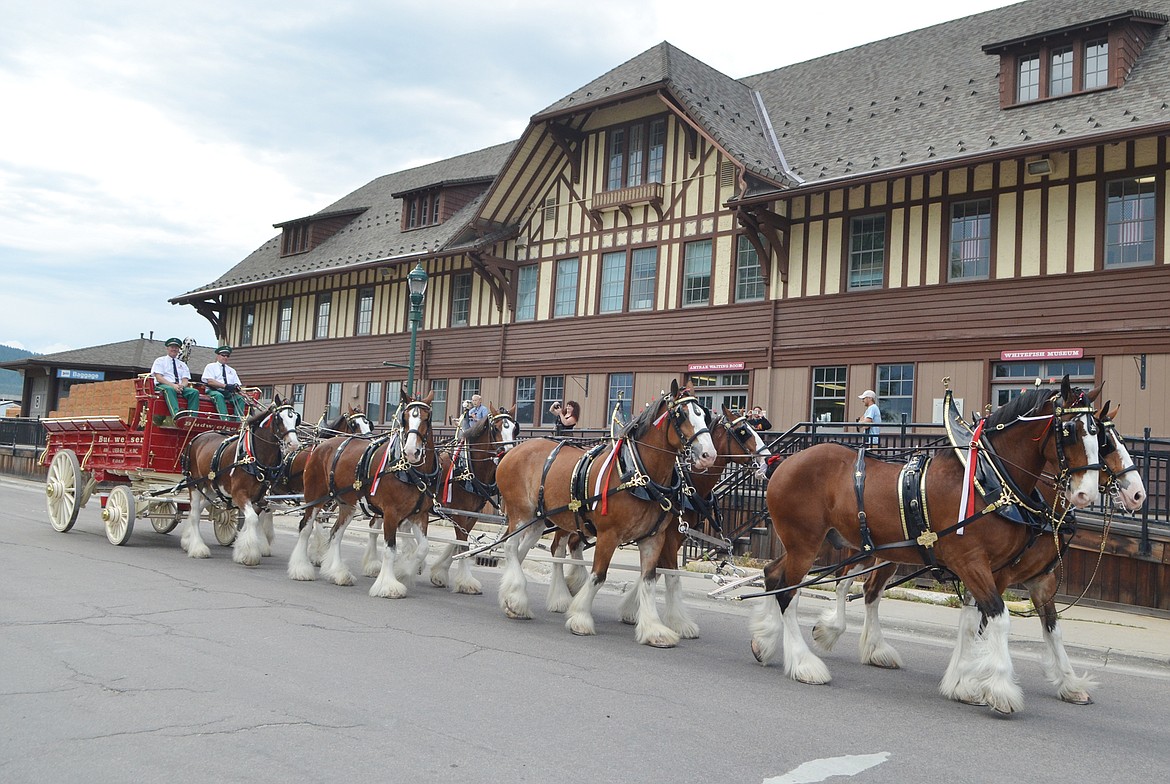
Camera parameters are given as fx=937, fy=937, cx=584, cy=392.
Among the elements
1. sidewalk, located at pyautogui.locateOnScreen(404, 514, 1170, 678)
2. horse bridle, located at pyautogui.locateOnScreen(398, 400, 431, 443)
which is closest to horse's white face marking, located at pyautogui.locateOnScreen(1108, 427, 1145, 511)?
sidewalk, located at pyautogui.locateOnScreen(404, 514, 1170, 678)

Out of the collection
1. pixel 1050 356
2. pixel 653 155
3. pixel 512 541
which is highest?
pixel 653 155

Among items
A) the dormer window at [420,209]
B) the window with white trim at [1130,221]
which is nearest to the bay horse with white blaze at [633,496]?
the window with white trim at [1130,221]

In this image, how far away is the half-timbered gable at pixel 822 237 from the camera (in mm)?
16297

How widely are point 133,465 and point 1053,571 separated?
12.2 metres

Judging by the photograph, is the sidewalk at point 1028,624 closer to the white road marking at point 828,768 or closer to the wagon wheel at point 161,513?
the white road marking at point 828,768

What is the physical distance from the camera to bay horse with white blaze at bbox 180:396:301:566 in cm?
1248

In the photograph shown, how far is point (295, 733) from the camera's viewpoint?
518 centimetres

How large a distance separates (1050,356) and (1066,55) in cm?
598

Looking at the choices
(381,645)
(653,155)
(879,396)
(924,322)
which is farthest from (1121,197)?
(381,645)

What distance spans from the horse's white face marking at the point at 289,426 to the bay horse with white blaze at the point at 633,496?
4.14m

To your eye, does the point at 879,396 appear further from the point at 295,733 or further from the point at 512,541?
the point at 295,733

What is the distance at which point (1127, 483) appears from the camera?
639cm

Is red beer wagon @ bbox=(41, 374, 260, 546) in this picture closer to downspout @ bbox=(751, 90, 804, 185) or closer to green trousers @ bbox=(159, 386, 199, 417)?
green trousers @ bbox=(159, 386, 199, 417)

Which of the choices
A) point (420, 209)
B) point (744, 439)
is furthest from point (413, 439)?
point (420, 209)
